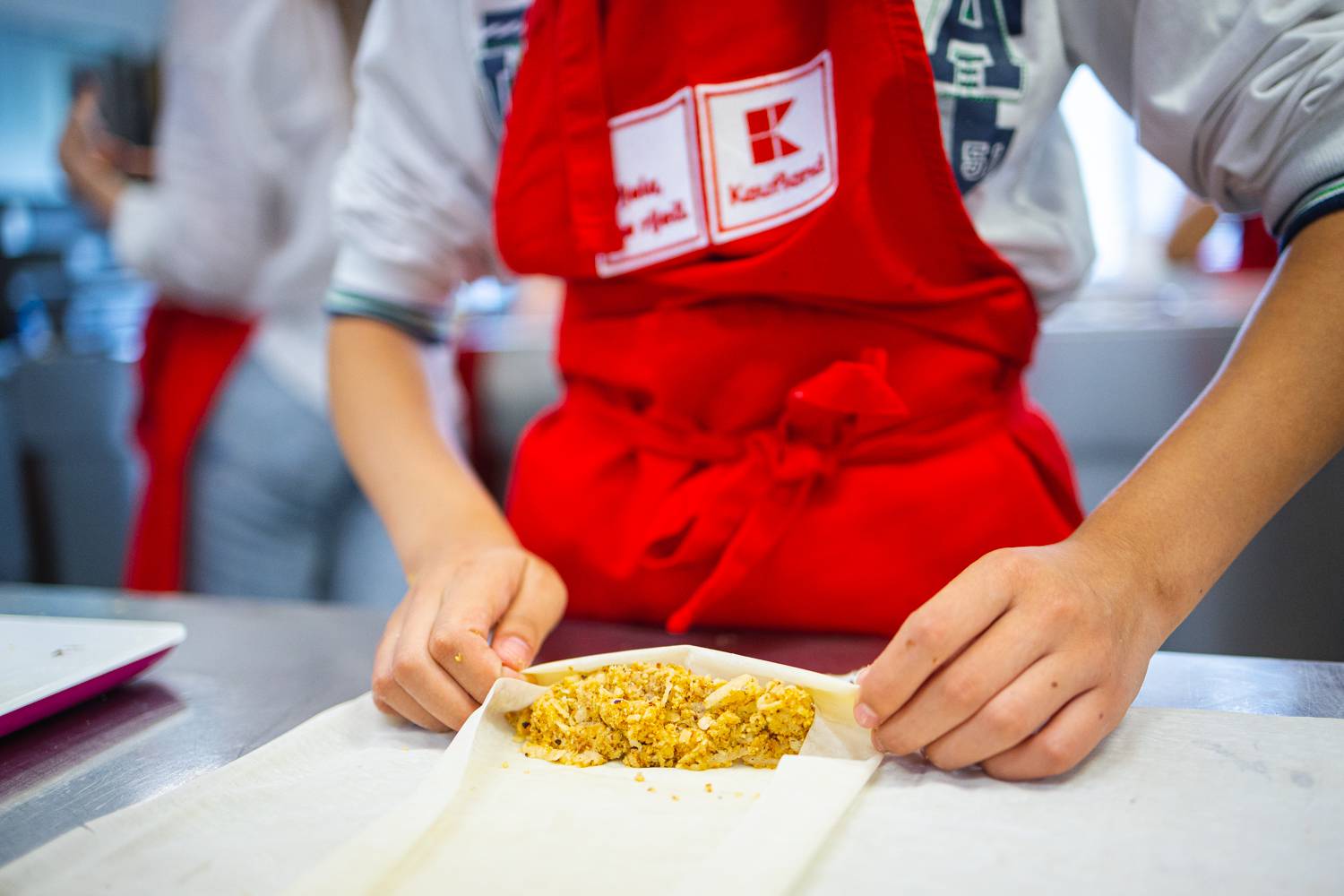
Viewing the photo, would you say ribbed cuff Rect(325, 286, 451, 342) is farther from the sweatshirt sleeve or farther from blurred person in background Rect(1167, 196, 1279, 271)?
blurred person in background Rect(1167, 196, 1279, 271)

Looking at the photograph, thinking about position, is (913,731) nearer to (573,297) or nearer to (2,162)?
(573,297)

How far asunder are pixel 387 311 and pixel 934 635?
597 millimetres

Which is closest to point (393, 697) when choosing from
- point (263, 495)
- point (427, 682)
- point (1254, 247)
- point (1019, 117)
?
point (427, 682)

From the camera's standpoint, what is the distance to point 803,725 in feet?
1.86

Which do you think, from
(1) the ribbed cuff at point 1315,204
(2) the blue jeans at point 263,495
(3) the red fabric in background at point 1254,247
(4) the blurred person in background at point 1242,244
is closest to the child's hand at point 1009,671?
(1) the ribbed cuff at point 1315,204

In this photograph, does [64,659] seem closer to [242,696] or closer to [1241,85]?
[242,696]

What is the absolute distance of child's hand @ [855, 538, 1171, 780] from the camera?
490mm

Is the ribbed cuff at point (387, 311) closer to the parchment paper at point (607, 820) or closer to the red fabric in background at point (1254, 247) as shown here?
the parchment paper at point (607, 820)

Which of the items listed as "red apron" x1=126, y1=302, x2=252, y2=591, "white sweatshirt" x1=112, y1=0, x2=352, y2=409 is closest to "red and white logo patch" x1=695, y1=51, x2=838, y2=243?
"white sweatshirt" x1=112, y1=0, x2=352, y2=409

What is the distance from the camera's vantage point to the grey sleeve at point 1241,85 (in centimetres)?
61

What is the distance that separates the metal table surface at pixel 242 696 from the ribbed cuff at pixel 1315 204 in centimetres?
29

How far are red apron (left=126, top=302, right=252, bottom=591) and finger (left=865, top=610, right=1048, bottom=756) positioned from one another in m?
1.26

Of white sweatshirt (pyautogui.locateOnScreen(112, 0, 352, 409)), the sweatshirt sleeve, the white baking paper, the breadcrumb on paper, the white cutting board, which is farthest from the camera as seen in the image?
white sweatshirt (pyautogui.locateOnScreen(112, 0, 352, 409))

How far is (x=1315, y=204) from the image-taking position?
62 centimetres
